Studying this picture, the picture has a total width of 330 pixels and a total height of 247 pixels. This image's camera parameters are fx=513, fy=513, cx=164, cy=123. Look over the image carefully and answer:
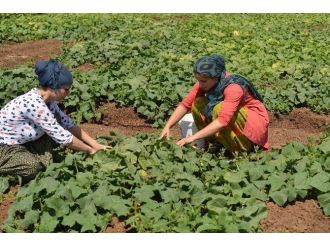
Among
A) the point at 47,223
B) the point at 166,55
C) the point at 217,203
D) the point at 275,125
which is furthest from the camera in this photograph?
the point at 166,55

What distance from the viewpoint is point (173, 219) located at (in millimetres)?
3715

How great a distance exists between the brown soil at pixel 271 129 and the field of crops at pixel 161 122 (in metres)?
0.07

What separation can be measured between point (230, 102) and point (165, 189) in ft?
4.34

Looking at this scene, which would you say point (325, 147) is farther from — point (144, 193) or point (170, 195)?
point (144, 193)

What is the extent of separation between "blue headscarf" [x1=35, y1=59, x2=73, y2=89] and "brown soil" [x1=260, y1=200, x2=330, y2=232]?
79.8 inches

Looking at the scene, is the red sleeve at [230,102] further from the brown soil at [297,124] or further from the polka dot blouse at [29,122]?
the brown soil at [297,124]

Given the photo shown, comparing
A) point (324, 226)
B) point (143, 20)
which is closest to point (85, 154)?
point (324, 226)

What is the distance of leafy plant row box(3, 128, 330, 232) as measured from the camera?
12.3 feet

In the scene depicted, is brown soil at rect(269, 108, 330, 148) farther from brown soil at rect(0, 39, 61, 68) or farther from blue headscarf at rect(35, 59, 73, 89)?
brown soil at rect(0, 39, 61, 68)

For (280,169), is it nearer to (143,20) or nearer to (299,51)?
(299,51)

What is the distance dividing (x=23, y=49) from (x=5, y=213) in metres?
7.57

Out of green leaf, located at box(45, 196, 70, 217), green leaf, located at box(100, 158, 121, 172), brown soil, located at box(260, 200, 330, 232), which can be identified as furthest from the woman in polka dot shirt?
brown soil, located at box(260, 200, 330, 232)

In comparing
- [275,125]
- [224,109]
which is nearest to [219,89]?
[224,109]

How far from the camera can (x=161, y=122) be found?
678cm
